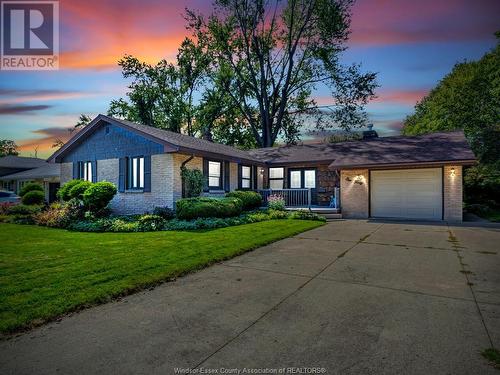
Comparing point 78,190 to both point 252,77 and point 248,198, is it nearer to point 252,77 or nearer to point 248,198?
point 248,198

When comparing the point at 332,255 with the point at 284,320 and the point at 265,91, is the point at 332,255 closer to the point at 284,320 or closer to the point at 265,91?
the point at 284,320

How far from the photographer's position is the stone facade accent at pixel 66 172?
60.0 ft

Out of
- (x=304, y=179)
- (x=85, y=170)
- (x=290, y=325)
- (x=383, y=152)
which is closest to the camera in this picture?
(x=290, y=325)

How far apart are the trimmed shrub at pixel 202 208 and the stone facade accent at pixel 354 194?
6.48 meters

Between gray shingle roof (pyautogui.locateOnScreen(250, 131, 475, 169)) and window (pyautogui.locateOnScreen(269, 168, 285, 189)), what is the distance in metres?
0.83

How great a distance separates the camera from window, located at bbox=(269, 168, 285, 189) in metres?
20.2

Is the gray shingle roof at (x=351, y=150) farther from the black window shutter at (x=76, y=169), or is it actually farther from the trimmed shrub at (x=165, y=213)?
the trimmed shrub at (x=165, y=213)

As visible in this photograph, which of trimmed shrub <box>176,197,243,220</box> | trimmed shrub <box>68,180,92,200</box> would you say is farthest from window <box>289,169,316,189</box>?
trimmed shrub <box>68,180,92,200</box>

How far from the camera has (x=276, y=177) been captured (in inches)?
801

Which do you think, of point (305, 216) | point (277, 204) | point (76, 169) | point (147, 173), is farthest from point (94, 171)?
point (305, 216)

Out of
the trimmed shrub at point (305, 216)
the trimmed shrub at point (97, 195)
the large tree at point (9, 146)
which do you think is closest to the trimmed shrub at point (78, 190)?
the trimmed shrub at point (97, 195)

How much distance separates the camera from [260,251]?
7316 mm

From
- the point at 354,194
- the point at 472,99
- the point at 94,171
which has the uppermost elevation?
the point at 472,99

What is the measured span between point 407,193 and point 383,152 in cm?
295
